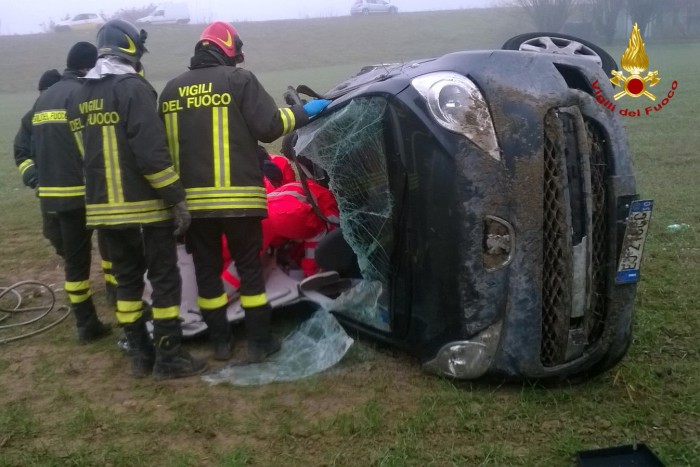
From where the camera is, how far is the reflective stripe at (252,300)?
3527 millimetres

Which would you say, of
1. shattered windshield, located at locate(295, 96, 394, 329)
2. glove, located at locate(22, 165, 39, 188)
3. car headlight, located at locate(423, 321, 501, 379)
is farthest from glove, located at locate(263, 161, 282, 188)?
car headlight, located at locate(423, 321, 501, 379)

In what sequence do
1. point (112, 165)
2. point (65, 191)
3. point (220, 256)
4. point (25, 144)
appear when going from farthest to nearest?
point (25, 144) → point (65, 191) → point (220, 256) → point (112, 165)

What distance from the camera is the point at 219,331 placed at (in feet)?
11.9

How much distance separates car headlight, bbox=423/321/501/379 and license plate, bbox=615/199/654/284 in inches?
23.0

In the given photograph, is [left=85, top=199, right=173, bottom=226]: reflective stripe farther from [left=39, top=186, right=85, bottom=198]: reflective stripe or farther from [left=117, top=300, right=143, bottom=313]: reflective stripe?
[left=39, top=186, right=85, bottom=198]: reflective stripe

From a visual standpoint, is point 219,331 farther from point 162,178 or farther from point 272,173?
point 272,173

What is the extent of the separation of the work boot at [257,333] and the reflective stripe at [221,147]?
706mm

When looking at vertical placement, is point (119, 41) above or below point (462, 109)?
above

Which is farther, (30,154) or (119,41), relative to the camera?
(30,154)

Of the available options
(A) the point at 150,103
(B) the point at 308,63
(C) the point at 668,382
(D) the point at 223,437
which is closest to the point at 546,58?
(C) the point at 668,382

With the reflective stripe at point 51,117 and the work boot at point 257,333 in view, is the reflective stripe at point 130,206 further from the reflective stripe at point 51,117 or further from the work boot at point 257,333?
the reflective stripe at point 51,117

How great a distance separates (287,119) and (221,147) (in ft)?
1.20

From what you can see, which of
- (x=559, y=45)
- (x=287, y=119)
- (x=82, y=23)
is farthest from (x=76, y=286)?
(x=82, y=23)

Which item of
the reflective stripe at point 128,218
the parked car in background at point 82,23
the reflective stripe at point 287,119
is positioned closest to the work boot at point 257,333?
the reflective stripe at point 128,218
